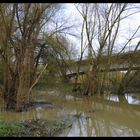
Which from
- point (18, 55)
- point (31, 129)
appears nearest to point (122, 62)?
point (18, 55)

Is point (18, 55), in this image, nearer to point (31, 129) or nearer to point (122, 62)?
point (31, 129)

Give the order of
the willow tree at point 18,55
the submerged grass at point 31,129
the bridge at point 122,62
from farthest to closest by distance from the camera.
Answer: the bridge at point 122,62
the willow tree at point 18,55
the submerged grass at point 31,129

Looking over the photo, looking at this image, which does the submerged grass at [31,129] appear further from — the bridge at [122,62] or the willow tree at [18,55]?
the bridge at [122,62]

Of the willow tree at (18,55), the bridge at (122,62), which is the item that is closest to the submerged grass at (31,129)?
the willow tree at (18,55)

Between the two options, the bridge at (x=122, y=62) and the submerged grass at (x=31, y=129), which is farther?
the bridge at (x=122, y=62)

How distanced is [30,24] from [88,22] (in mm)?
8921

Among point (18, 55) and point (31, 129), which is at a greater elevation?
point (18, 55)

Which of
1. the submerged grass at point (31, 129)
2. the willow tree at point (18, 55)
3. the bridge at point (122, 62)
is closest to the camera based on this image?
the submerged grass at point (31, 129)

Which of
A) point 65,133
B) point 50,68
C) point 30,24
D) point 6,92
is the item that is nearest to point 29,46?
point 30,24

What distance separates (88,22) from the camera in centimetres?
2092

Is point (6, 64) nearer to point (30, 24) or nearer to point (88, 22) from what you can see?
point (30, 24)

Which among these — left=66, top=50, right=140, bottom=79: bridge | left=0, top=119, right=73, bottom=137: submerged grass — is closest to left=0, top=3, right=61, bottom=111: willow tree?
left=0, top=119, right=73, bottom=137: submerged grass

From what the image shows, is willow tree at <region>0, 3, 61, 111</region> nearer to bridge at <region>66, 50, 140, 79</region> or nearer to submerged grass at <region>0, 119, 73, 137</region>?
submerged grass at <region>0, 119, 73, 137</region>

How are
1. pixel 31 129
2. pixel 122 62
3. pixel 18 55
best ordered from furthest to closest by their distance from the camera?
pixel 122 62
pixel 18 55
pixel 31 129
